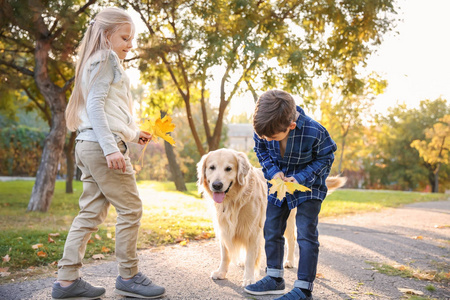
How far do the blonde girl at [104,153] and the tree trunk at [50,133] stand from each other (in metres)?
5.48

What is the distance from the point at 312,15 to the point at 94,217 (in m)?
8.69

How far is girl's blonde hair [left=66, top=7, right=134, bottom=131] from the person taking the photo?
9.53 feet

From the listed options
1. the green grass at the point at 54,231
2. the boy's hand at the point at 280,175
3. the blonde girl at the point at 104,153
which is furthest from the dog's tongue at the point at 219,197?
the green grass at the point at 54,231

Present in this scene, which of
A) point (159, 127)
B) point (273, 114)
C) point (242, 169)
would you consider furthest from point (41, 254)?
point (273, 114)

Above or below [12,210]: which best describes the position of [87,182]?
above

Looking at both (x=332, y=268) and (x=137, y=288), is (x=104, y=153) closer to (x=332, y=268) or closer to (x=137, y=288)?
(x=137, y=288)

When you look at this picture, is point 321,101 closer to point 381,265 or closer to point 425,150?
point 425,150

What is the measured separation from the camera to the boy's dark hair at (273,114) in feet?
9.36

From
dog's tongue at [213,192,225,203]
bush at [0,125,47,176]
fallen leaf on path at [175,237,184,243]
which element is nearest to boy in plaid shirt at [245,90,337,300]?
dog's tongue at [213,192,225,203]

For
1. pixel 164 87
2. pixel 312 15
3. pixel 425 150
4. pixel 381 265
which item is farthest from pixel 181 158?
pixel 381 265

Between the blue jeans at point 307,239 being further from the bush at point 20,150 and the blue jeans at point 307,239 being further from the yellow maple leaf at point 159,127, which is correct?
the bush at point 20,150

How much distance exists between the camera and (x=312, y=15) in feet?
32.5

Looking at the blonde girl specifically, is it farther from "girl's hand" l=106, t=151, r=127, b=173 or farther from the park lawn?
the park lawn

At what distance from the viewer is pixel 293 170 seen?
10.3 feet
